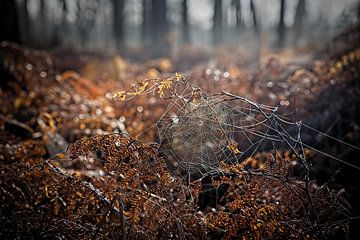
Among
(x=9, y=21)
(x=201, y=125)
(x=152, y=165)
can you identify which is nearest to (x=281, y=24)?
(x=9, y=21)

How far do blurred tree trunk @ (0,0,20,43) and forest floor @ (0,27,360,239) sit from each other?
1.19 metres

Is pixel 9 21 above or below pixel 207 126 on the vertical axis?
above

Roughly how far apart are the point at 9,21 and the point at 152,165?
6605mm

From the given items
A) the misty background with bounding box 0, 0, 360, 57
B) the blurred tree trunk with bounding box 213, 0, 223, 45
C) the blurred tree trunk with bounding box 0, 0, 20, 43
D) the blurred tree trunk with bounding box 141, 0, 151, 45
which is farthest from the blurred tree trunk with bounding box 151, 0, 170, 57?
the blurred tree trunk with bounding box 0, 0, 20, 43

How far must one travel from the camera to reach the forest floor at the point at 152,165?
5.90 ft

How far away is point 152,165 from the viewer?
1782 millimetres

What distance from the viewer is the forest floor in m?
1.80

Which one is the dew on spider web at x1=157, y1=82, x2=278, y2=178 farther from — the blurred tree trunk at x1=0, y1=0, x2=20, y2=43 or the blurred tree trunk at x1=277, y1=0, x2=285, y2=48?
the blurred tree trunk at x1=277, y1=0, x2=285, y2=48

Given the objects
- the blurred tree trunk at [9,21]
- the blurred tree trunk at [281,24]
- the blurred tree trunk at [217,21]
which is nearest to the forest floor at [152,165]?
the blurred tree trunk at [9,21]

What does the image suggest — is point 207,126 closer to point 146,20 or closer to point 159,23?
point 159,23

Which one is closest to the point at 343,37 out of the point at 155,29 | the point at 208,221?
the point at 208,221

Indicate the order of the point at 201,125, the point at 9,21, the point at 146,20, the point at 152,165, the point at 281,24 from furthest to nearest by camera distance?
the point at 146,20 → the point at 281,24 → the point at 9,21 → the point at 201,125 → the point at 152,165

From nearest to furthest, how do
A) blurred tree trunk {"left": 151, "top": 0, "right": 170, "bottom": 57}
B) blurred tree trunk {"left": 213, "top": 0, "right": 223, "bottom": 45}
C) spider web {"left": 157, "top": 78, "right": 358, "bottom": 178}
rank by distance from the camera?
spider web {"left": 157, "top": 78, "right": 358, "bottom": 178}, blurred tree trunk {"left": 151, "top": 0, "right": 170, "bottom": 57}, blurred tree trunk {"left": 213, "top": 0, "right": 223, "bottom": 45}

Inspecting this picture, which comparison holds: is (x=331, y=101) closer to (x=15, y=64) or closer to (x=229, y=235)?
(x=229, y=235)
